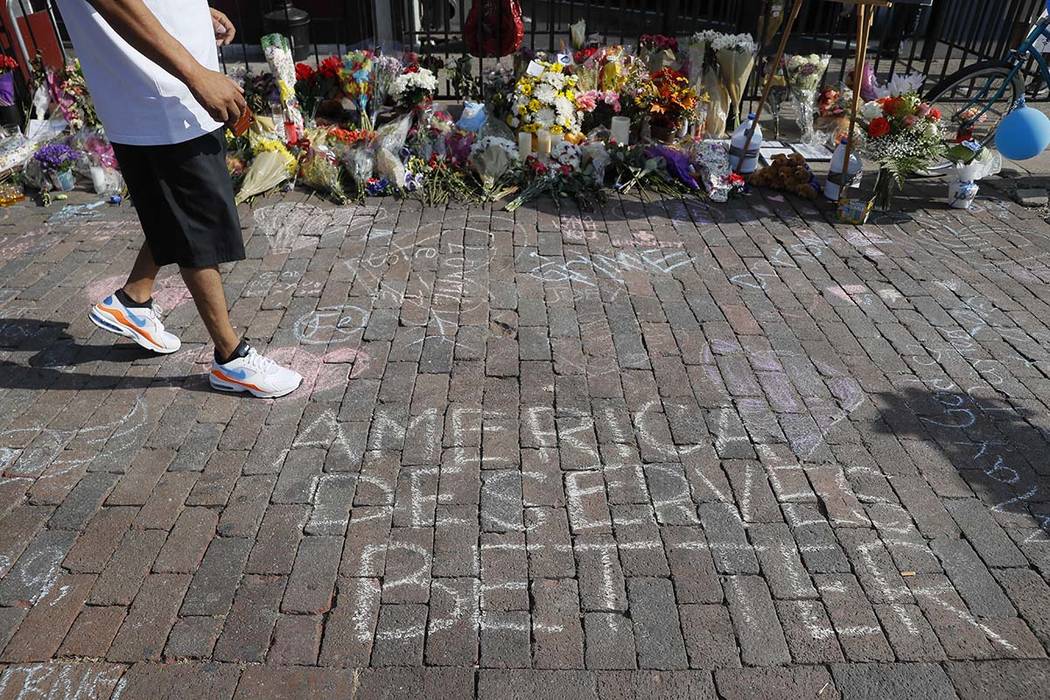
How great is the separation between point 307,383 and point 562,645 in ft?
5.77

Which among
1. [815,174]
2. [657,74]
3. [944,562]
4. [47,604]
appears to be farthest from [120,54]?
[815,174]

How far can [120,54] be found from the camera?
262cm

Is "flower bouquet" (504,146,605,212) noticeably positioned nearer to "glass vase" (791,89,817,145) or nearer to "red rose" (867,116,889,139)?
"red rose" (867,116,889,139)

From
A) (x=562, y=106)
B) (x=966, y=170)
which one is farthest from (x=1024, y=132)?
(x=562, y=106)

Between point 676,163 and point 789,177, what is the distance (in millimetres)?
822

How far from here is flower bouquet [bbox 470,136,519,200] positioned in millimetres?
5455

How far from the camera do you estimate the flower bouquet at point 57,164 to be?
17.3ft

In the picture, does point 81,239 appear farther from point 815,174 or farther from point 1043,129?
point 1043,129

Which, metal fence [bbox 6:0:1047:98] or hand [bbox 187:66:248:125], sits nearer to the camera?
hand [bbox 187:66:248:125]

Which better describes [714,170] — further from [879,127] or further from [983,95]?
[983,95]

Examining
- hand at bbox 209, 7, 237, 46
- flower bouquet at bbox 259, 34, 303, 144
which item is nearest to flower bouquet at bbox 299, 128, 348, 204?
flower bouquet at bbox 259, 34, 303, 144

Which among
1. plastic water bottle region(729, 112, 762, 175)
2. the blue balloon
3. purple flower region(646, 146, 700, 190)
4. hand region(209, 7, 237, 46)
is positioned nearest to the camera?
hand region(209, 7, 237, 46)

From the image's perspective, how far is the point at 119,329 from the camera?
11.3 ft

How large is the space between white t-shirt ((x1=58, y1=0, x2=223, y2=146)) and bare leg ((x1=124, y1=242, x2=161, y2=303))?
28.5 inches
